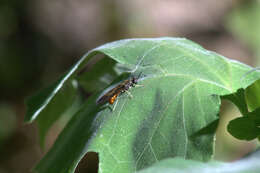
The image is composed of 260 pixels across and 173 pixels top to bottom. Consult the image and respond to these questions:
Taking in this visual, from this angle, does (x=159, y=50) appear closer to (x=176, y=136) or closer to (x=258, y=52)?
(x=176, y=136)

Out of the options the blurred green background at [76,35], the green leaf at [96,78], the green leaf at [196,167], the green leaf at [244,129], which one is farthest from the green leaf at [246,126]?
the blurred green background at [76,35]

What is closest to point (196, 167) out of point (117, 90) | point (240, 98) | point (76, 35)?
point (240, 98)

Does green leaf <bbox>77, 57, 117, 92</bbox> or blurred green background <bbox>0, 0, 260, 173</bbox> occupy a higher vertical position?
green leaf <bbox>77, 57, 117, 92</bbox>

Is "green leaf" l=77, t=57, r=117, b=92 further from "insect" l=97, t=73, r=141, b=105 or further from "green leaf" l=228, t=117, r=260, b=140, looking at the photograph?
"green leaf" l=228, t=117, r=260, b=140

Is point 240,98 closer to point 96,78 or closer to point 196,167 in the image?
point 196,167

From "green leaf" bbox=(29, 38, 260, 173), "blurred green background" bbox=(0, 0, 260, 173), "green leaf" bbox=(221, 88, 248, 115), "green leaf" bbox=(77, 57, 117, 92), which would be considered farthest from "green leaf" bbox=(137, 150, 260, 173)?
"blurred green background" bbox=(0, 0, 260, 173)

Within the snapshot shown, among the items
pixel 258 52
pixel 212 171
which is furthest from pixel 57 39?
pixel 212 171
